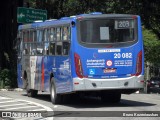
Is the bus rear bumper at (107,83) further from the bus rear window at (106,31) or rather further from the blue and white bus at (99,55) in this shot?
the bus rear window at (106,31)

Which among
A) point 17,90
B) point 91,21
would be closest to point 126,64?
point 91,21

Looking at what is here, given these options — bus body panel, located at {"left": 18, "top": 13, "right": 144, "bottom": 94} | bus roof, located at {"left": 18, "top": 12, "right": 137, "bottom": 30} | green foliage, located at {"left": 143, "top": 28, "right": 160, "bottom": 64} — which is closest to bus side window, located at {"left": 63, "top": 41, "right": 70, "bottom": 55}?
bus body panel, located at {"left": 18, "top": 13, "right": 144, "bottom": 94}

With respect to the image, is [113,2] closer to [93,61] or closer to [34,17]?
[34,17]

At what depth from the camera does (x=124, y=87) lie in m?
17.7

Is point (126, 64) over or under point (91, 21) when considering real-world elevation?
under

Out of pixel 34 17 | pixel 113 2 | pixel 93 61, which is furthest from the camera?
pixel 113 2

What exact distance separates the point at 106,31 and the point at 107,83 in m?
1.80

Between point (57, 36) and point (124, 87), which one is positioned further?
point (57, 36)

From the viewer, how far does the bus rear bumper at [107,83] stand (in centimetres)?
1734

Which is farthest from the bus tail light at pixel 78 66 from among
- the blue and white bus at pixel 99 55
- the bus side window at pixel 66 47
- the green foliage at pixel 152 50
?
the green foliage at pixel 152 50

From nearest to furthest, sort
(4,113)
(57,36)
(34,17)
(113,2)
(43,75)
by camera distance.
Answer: (4,113), (57,36), (43,75), (34,17), (113,2)

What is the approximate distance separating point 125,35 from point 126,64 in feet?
3.38

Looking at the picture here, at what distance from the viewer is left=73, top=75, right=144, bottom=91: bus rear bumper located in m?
17.3

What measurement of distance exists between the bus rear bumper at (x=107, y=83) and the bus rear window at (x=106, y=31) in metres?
1.35
